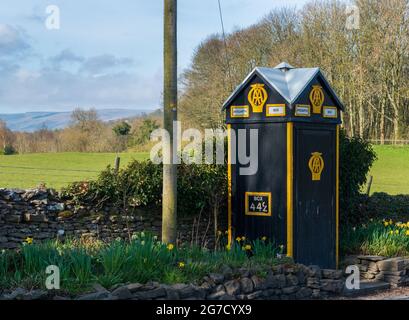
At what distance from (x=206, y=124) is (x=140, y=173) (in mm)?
25428

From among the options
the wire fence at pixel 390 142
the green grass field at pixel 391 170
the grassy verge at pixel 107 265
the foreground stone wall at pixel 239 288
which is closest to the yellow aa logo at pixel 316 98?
the foreground stone wall at pixel 239 288

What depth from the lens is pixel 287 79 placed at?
37.1 feet

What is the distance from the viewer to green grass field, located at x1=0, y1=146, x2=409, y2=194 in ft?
91.7

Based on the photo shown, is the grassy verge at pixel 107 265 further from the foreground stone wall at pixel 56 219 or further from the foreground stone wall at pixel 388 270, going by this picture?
the foreground stone wall at pixel 388 270

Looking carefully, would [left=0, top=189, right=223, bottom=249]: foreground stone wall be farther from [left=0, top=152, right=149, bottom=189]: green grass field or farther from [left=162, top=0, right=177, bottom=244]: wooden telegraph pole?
[left=0, top=152, right=149, bottom=189]: green grass field

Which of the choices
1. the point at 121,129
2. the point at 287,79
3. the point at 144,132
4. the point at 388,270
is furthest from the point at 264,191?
the point at 121,129

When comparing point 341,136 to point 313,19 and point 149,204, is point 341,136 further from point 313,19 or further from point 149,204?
point 313,19

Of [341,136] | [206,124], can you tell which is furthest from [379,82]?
[341,136]

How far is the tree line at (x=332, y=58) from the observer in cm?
3519

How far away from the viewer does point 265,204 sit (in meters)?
11.0

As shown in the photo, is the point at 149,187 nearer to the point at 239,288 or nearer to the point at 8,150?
the point at 239,288

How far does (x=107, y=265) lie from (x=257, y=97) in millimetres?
4351

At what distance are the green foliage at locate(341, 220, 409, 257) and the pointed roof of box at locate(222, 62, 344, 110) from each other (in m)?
2.40

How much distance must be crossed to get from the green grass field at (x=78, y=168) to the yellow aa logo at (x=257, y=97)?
15628 mm
